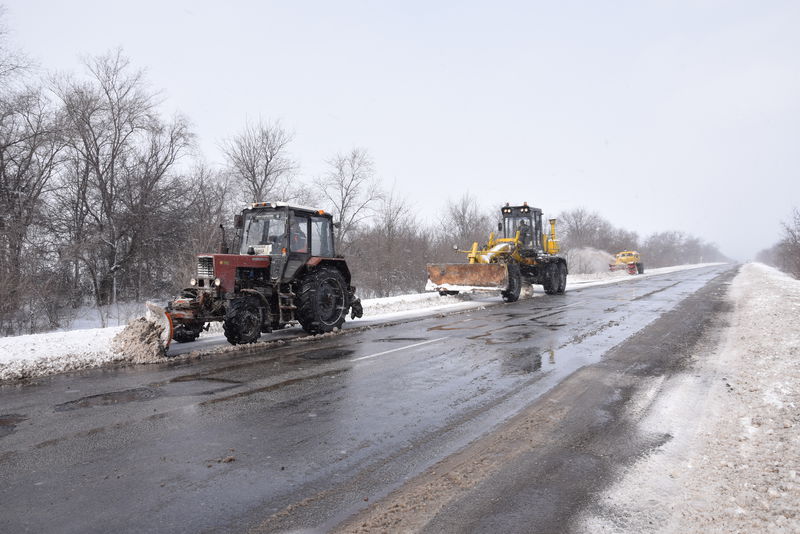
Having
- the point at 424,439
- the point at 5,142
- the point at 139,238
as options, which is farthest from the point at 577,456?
the point at 139,238

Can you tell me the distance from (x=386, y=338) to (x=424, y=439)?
17.0ft

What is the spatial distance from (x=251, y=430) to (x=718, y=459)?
146 inches

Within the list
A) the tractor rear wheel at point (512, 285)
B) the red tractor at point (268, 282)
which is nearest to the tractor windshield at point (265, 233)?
the red tractor at point (268, 282)

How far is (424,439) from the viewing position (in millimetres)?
3838

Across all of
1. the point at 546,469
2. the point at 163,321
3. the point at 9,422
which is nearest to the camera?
the point at 546,469

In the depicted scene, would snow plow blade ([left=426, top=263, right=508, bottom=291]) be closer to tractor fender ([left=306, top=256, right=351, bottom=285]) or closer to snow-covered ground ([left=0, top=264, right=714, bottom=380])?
snow-covered ground ([left=0, top=264, right=714, bottom=380])

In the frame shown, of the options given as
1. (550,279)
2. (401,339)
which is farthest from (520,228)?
(401,339)

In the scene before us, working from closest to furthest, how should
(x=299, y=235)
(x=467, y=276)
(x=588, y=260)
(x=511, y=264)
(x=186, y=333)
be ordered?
(x=186, y=333) < (x=299, y=235) < (x=511, y=264) < (x=467, y=276) < (x=588, y=260)

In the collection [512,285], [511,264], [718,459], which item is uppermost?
[511,264]

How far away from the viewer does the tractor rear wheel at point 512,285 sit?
1606cm

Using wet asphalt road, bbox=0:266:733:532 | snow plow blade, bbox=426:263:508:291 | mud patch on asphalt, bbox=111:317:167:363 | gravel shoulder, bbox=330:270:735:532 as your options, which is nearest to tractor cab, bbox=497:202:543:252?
snow plow blade, bbox=426:263:508:291

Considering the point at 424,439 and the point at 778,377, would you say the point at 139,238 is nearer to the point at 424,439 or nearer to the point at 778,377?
the point at 424,439

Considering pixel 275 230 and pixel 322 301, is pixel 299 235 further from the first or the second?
pixel 322 301

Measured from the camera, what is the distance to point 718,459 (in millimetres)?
3410
